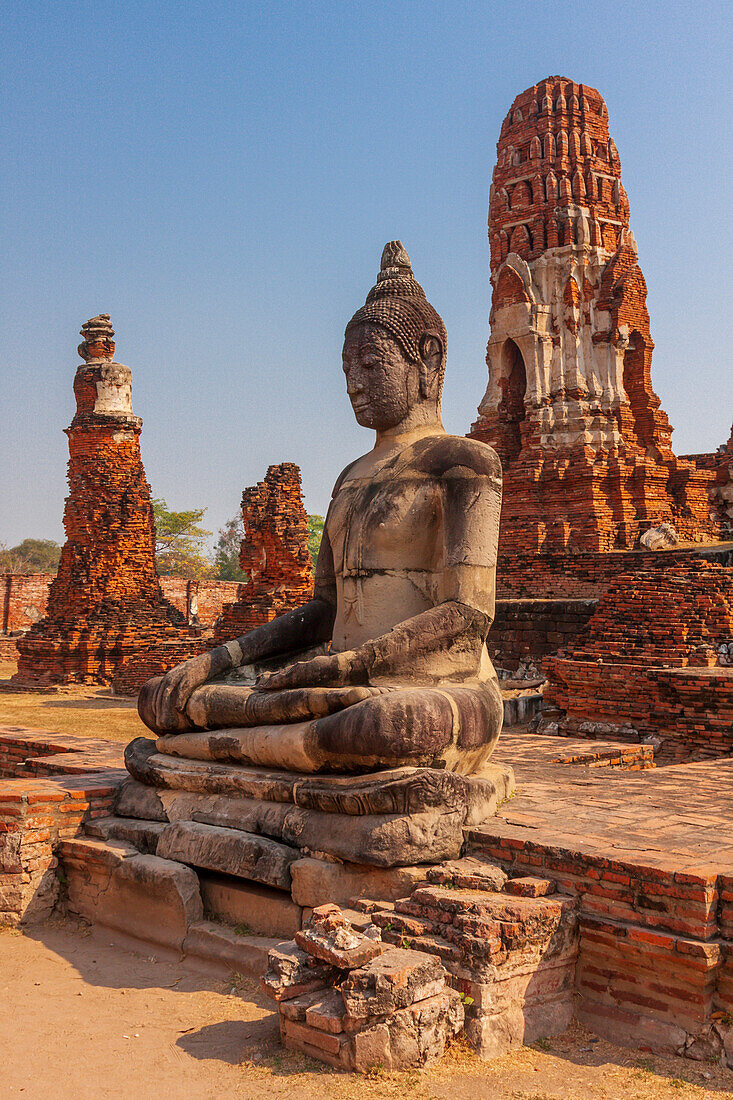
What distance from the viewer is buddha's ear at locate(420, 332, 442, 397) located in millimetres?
4641

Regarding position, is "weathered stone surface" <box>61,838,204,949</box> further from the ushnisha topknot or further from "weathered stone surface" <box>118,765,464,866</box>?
the ushnisha topknot

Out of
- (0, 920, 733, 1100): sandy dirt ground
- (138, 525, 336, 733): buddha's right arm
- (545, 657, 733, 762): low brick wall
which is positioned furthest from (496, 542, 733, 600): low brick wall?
(0, 920, 733, 1100): sandy dirt ground

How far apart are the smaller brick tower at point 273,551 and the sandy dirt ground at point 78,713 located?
84.2 inches

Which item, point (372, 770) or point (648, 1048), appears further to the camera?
point (372, 770)

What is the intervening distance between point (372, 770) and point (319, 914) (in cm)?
66

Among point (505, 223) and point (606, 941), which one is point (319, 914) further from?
point (505, 223)

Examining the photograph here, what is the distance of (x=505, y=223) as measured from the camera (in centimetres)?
1955

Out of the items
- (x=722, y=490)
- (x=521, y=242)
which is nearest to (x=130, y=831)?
(x=521, y=242)

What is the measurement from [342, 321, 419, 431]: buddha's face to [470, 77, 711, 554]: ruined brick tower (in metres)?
12.8

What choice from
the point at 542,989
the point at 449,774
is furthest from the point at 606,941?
the point at 449,774

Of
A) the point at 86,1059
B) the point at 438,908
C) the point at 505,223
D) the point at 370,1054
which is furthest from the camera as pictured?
the point at 505,223

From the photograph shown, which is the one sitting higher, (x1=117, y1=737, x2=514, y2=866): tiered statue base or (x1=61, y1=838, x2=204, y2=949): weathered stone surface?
(x1=117, y1=737, x2=514, y2=866): tiered statue base

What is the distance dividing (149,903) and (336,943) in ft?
4.40

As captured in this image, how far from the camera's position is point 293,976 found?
2.87 metres
